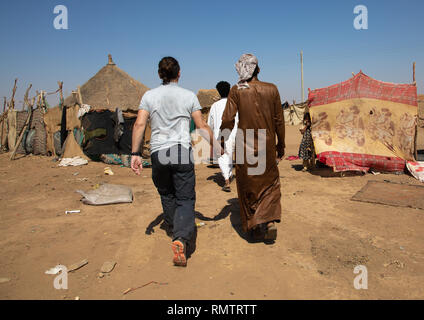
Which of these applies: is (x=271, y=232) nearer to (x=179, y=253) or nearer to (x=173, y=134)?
(x=179, y=253)

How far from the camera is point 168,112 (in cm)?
277

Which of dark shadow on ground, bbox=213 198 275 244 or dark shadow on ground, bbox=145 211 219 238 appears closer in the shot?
dark shadow on ground, bbox=213 198 275 244

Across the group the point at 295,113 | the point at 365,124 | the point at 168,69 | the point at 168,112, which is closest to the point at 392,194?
the point at 365,124

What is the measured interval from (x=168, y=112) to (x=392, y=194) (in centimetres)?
380

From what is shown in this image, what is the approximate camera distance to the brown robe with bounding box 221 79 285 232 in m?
3.05

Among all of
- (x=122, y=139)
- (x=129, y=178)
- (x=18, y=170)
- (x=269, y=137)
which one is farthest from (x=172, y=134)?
(x=18, y=170)

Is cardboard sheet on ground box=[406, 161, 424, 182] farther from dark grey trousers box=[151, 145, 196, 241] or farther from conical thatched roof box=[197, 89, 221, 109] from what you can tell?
conical thatched roof box=[197, 89, 221, 109]

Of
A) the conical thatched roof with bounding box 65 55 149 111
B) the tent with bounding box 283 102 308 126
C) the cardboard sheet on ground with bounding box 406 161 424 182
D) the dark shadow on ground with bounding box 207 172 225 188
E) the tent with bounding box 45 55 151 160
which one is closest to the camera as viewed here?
the cardboard sheet on ground with bounding box 406 161 424 182

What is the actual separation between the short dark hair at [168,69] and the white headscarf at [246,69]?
65 centimetres

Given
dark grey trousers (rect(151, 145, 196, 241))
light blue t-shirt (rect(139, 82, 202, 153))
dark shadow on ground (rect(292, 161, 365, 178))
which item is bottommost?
dark shadow on ground (rect(292, 161, 365, 178))

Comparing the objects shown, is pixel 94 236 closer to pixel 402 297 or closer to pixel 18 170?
pixel 402 297

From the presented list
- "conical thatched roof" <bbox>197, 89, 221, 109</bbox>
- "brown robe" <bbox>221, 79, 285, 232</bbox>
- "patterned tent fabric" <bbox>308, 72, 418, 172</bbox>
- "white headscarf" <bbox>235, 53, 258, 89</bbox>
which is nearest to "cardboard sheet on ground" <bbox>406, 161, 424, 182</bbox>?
"patterned tent fabric" <bbox>308, 72, 418, 172</bbox>

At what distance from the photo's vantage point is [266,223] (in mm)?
3115

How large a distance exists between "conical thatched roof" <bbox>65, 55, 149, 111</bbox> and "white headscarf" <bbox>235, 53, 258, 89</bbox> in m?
14.7
